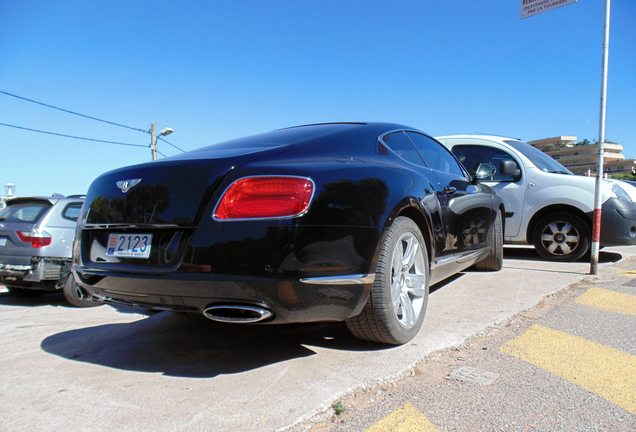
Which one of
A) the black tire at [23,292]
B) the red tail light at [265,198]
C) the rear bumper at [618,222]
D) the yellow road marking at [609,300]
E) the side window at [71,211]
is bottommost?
the black tire at [23,292]

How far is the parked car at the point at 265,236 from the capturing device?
1.92 meters

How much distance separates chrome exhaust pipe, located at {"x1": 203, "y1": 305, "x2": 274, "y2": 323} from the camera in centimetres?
192

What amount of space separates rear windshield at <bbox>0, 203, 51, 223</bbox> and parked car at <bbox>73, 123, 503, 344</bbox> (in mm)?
3281

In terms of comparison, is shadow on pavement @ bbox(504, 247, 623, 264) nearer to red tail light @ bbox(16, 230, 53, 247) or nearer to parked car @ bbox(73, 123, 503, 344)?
parked car @ bbox(73, 123, 503, 344)

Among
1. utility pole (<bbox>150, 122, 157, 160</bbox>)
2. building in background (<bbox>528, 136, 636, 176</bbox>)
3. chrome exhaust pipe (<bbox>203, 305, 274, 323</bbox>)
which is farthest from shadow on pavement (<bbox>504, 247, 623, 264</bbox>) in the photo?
building in background (<bbox>528, 136, 636, 176</bbox>)

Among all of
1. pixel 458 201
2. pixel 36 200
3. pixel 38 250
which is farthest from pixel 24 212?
pixel 458 201

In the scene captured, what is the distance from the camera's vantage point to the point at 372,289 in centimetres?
219

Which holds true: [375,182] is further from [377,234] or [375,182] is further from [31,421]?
[31,421]

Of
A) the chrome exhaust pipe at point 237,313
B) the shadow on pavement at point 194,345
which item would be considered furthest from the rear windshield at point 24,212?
the chrome exhaust pipe at point 237,313

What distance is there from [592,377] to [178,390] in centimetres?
193

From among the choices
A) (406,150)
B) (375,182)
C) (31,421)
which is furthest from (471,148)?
(31,421)

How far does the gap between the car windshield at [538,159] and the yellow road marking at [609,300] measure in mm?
2523

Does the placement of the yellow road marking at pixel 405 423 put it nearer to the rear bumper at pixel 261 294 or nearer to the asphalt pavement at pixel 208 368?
the asphalt pavement at pixel 208 368

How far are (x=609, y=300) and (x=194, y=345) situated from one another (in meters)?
3.28
